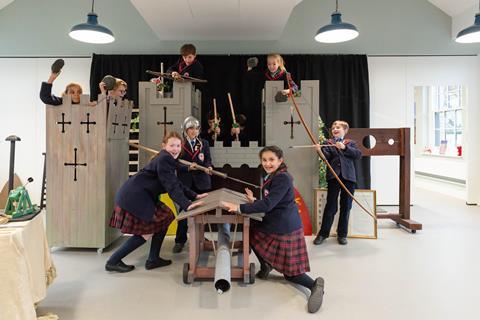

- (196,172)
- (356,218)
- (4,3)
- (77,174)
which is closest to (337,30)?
(356,218)

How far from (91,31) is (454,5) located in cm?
580

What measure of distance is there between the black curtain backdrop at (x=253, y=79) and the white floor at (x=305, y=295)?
9.35 ft

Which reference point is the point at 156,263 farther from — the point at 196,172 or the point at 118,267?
the point at 196,172

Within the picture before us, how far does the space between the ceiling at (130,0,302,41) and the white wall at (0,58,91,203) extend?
6.23 feet

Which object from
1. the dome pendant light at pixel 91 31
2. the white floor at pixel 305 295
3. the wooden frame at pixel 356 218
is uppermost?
the dome pendant light at pixel 91 31

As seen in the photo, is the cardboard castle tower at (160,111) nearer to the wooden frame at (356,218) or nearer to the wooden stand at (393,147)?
the wooden frame at (356,218)

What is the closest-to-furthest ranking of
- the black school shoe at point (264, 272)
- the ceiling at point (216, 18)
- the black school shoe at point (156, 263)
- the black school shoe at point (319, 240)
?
the black school shoe at point (264, 272), the black school shoe at point (156, 263), the black school shoe at point (319, 240), the ceiling at point (216, 18)

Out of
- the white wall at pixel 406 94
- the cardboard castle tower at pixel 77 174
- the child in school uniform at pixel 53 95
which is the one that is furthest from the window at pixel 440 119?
the child in school uniform at pixel 53 95

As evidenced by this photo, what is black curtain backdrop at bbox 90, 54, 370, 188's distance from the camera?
6379mm

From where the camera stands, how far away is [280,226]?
114 inches

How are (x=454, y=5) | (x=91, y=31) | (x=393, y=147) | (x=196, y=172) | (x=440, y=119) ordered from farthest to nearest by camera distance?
(x=440, y=119)
(x=454, y=5)
(x=393, y=147)
(x=91, y=31)
(x=196, y=172)

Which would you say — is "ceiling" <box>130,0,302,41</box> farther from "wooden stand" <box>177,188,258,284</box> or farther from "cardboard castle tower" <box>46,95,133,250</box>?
"wooden stand" <box>177,188,258,284</box>

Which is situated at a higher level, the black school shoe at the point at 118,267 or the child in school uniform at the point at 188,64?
the child in school uniform at the point at 188,64

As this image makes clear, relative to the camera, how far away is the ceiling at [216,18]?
16.1 feet
